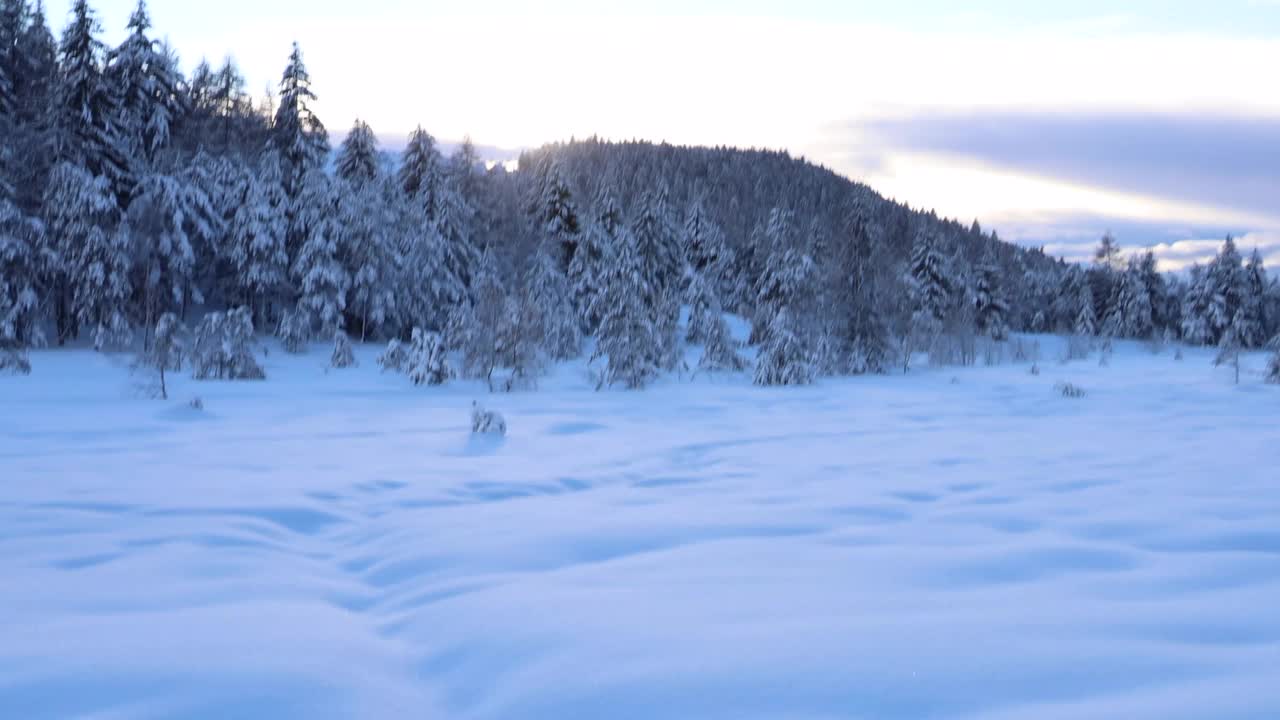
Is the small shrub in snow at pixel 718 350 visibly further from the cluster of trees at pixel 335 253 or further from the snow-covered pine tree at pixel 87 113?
the snow-covered pine tree at pixel 87 113

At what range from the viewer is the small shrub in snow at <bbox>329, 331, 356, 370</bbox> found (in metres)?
26.5

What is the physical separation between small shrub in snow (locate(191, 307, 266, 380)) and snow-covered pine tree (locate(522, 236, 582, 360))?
739 cm

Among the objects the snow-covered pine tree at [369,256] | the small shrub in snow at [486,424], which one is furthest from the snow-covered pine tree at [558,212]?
the small shrub in snow at [486,424]

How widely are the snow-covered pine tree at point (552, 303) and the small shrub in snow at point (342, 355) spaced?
20.2 feet

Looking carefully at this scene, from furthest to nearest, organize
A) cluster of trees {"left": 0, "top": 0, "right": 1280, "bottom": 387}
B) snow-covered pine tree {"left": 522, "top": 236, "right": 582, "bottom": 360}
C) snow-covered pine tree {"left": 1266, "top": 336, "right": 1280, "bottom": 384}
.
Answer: snow-covered pine tree {"left": 522, "top": 236, "right": 582, "bottom": 360}
cluster of trees {"left": 0, "top": 0, "right": 1280, "bottom": 387}
snow-covered pine tree {"left": 1266, "top": 336, "right": 1280, "bottom": 384}

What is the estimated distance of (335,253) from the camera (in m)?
32.2

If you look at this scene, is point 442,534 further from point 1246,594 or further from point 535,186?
point 535,186

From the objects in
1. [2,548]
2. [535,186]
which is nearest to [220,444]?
[2,548]

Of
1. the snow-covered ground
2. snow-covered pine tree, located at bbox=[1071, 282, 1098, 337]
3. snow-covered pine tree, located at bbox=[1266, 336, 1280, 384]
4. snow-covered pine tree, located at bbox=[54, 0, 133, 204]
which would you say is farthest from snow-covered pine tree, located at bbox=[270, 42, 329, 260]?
snow-covered pine tree, located at bbox=[1071, 282, 1098, 337]

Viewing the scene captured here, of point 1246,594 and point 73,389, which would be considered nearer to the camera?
point 1246,594

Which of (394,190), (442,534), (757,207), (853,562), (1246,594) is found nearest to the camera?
(1246,594)

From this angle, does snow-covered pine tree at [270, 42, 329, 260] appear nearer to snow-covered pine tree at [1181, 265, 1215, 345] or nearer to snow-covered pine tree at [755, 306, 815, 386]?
snow-covered pine tree at [755, 306, 815, 386]

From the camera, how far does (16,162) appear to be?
90.1 ft

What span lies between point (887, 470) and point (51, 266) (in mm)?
27796
